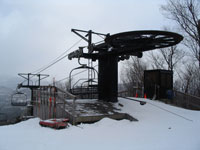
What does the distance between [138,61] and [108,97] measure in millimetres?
23860

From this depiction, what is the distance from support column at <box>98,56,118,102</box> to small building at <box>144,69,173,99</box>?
4089 mm

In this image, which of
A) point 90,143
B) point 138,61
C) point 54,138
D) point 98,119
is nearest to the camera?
point 90,143

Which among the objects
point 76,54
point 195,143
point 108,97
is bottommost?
point 195,143

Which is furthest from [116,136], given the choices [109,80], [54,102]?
[109,80]

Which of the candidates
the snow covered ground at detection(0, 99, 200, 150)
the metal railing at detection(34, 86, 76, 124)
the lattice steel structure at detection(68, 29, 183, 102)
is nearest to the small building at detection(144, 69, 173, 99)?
the lattice steel structure at detection(68, 29, 183, 102)

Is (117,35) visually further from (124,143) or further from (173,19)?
(173,19)

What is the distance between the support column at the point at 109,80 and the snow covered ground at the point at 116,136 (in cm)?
309

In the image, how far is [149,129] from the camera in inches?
294

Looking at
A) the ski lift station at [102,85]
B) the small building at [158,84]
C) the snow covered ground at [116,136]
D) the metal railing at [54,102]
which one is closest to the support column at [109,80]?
the ski lift station at [102,85]

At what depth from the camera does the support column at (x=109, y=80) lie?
11938mm

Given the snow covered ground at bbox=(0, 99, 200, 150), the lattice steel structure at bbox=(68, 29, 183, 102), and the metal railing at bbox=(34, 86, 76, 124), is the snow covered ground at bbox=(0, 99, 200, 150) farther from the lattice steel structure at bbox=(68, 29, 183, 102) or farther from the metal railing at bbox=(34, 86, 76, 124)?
the lattice steel structure at bbox=(68, 29, 183, 102)

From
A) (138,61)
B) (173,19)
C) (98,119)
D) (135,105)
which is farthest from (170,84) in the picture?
(138,61)

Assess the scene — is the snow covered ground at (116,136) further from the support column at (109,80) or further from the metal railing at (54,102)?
the support column at (109,80)

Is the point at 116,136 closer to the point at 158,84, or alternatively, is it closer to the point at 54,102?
the point at 54,102
